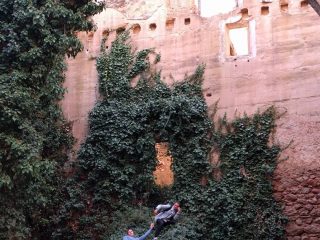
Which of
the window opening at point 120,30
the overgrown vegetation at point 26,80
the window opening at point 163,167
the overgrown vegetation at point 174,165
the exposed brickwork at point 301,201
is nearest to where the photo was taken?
the overgrown vegetation at point 26,80

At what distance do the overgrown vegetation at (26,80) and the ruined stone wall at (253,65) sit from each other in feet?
11.9

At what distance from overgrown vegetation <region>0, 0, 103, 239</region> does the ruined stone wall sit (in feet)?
11.9

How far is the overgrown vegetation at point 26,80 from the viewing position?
32.3 feet

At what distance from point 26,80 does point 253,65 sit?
557 cm

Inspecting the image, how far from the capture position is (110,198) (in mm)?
13117

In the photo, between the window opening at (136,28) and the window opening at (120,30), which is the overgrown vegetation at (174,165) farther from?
the window opening at (120,30)

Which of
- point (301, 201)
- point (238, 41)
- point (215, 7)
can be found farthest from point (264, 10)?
point (301, 201)

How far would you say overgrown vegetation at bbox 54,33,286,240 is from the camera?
11984mm

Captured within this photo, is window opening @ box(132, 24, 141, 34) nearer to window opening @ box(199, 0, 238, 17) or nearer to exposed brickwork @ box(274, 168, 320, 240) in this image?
window opening @ box(199, 0, 238, 17)

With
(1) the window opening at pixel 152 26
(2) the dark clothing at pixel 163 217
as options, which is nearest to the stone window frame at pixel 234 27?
(1) the window opening at pixel 152 26

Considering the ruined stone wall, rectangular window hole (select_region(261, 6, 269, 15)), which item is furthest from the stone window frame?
rectangular window hole (select_region(261, 6, 269, 15))

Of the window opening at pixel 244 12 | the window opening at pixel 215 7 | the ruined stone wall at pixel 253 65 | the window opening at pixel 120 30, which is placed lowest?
the ruined stone wall at pixel 253 65

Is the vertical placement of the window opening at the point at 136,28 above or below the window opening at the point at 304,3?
below

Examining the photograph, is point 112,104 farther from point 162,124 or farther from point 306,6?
point 306,6
